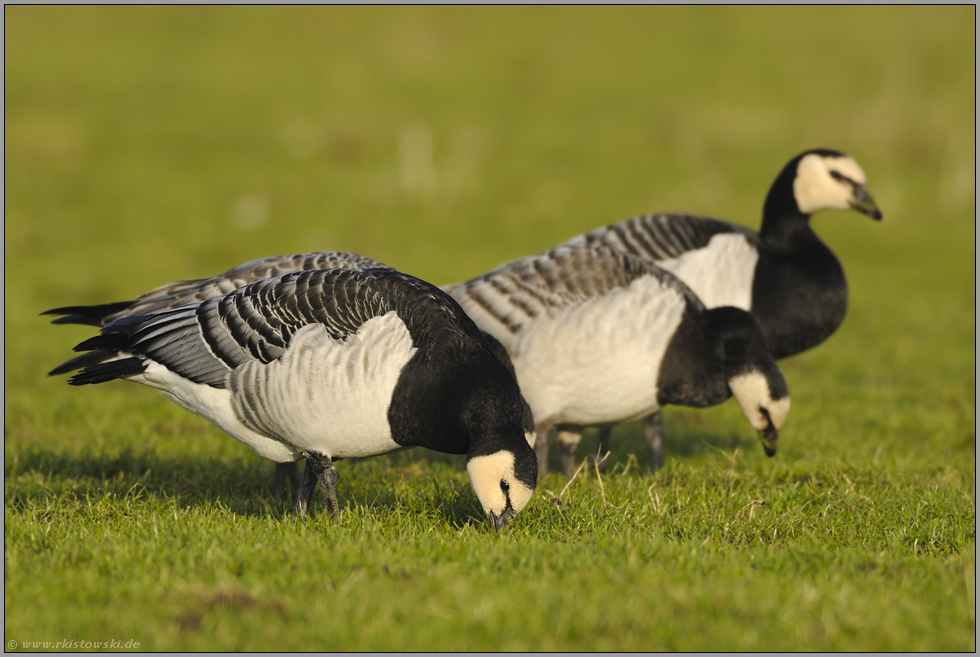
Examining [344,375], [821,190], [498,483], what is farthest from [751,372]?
[344,375]

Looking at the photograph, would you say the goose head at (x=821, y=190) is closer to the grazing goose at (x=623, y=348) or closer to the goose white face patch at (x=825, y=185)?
the goose white face patch at (x=825, y=185)

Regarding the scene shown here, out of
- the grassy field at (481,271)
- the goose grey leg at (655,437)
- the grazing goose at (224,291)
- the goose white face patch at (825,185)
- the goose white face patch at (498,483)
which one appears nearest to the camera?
the grassy field at (481,271)

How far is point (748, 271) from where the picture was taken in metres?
8.66

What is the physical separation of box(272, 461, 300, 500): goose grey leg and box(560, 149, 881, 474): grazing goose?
272 centimetres

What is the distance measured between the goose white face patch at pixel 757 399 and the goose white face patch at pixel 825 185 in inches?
104

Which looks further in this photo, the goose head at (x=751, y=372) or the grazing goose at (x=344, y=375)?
the goose head at (x=751, y=372)

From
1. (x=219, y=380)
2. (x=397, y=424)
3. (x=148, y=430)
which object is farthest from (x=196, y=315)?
(x=148, y=430)

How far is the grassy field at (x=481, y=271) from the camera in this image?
14.7 ft

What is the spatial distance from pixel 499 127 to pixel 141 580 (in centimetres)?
1812

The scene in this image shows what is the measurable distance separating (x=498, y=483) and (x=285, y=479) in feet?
7.64

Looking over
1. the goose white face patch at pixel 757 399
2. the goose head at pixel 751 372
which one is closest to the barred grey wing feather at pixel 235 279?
the goose head at pixel 751 372

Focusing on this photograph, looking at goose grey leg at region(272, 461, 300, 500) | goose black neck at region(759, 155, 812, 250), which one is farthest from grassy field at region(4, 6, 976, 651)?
goose black neck at region(759, 155, 812, 250)

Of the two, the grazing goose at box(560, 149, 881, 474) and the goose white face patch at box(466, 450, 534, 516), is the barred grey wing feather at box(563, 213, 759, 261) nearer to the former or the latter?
the grazing goose at box(560, 149, 881, 474)

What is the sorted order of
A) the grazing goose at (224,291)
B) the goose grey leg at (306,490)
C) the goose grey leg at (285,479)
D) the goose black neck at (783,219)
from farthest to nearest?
the goose black neck at (783,219)
the goose grey leg at (285,479)
the grazing goose at (224,291)
the goose grey leg at (306,490)
